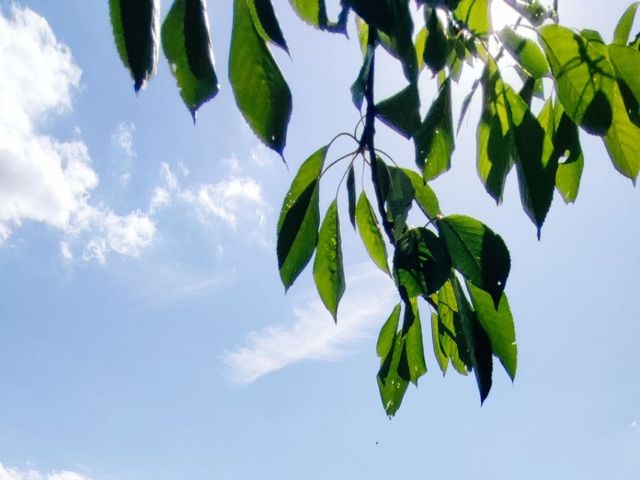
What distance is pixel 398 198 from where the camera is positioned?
0.73 m

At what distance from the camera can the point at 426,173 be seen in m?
0.75

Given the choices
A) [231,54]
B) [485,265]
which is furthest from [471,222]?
[231,54]

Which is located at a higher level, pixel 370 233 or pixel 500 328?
pixel 370 233

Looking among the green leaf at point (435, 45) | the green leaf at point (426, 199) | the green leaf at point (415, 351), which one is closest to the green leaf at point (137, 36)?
the green leaf at point (435, 45)

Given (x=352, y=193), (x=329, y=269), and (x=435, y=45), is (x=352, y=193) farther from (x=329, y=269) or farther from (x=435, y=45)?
(x=435, y=45)

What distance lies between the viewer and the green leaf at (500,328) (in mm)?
685

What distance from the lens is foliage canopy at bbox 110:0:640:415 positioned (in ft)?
1.62

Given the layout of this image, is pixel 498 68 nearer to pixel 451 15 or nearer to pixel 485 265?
pixel 451 15

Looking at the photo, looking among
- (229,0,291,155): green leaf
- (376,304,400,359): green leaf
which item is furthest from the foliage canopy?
(376,304,400,359): green leaf

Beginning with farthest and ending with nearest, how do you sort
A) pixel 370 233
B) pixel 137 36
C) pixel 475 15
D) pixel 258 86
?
pixel 370 233 → pixel 475 15 → pixel 258 86 → pixel 137 36

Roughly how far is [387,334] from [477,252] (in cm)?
32

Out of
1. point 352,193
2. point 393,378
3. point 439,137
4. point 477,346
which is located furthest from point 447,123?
point 393,378

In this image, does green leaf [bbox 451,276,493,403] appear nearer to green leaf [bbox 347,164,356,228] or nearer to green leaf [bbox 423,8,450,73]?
green leaf [bbox 347,164,356,228]

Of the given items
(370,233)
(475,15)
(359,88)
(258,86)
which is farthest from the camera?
(370,233)
